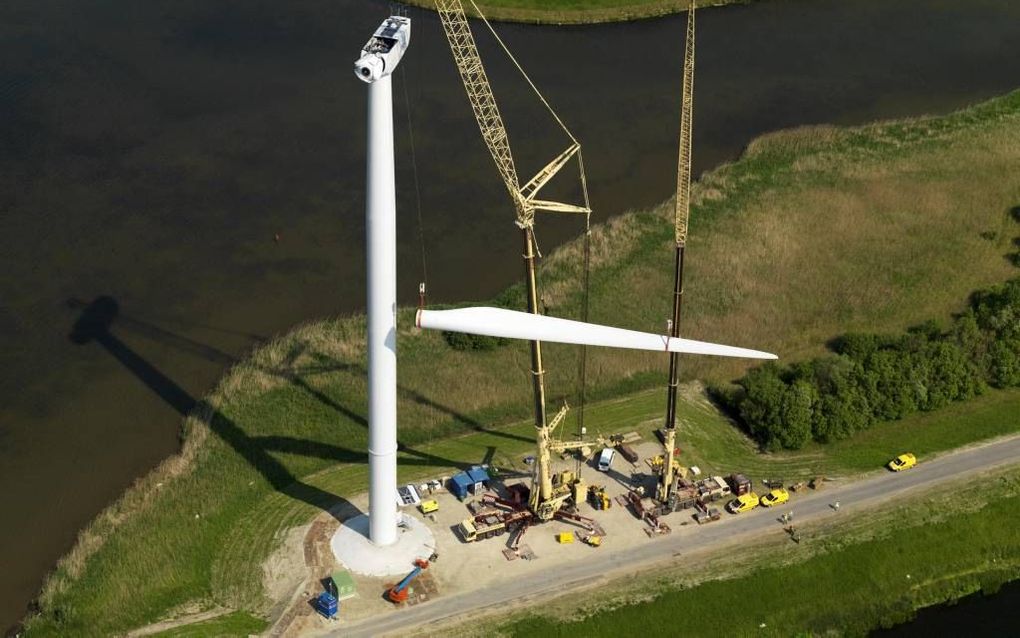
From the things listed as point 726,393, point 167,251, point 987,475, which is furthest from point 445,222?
point 987,475

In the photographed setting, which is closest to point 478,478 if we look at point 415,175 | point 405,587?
point 405,587

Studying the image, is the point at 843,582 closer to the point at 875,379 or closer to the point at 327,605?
the point at 875,379

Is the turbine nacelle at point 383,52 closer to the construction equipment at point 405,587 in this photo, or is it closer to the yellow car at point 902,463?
the construction equipment at point 405,587

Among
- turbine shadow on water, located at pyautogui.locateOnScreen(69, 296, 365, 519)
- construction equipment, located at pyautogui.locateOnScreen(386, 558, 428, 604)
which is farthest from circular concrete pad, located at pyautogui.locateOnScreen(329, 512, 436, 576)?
turbine shadow on water, located at pyautogui.locateOnScreen(69, 296, 365, 519)

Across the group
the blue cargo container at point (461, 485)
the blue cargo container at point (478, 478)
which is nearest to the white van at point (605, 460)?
the blue cargo container at point (478, 478)

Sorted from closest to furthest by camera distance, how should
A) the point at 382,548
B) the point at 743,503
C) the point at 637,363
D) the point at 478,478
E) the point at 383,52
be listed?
the point at 383,52, the point at 382,548, the point at 743,503, the point at 478,478, the point at 637,363

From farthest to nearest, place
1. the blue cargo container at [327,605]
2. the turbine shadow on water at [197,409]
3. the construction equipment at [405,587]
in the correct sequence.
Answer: the turbine shadow on water at [197,409] → the construction equipment at [405,587] → the blue cargo container at [327,605]

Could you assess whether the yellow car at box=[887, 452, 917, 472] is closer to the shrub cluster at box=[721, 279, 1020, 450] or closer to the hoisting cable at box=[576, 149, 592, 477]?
the shrub cluster at box=[721, 279, 1020, 450]
